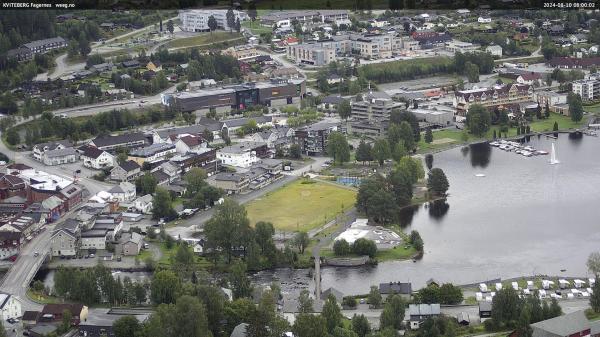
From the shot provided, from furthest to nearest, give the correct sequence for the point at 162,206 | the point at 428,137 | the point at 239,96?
the point at 239,96, the point at 428,137, the point at 162,206

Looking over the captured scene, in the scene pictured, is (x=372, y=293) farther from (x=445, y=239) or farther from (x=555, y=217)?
(x=555, y=217)

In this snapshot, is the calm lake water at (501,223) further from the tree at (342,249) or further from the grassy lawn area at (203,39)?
the grassy lawn area at (203,39)

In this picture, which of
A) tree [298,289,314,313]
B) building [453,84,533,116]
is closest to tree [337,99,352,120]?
building [453,84,533,116]

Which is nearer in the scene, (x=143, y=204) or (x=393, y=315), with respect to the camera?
(x=393, y=315)

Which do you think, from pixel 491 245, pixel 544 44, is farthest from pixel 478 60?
pixel 491 245

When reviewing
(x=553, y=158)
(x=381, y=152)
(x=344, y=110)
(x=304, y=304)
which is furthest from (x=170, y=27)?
(x=304, y=304)

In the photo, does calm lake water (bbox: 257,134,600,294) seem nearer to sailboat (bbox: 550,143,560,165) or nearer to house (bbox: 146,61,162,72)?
sailboat (bbox: 550,143,560,165)

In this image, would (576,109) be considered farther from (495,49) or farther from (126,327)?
(126,327)
